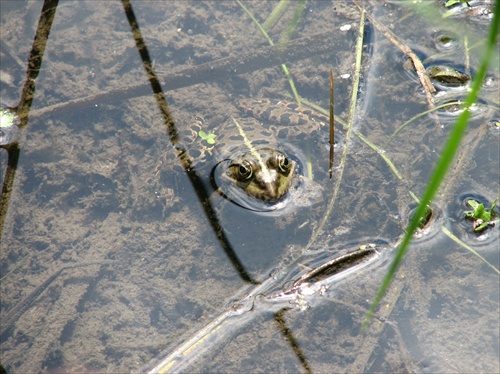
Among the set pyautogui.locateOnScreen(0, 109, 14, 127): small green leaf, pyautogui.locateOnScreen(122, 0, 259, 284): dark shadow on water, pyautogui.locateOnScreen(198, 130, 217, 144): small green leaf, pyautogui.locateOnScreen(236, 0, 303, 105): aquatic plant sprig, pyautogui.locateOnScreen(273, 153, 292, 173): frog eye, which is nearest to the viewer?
pyautogui.locateOnScreen(122, 0, 259, 284): dark shadow on water

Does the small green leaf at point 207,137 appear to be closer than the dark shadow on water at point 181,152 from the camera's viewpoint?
No

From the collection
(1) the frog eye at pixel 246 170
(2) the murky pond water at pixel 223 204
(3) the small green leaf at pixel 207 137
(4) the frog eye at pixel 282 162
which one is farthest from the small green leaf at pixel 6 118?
(4) the frog eye at pixel 282 162

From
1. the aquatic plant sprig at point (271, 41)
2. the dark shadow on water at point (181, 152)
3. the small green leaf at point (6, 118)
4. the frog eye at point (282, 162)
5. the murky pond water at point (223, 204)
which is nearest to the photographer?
the murky pond water at point (223, 204)

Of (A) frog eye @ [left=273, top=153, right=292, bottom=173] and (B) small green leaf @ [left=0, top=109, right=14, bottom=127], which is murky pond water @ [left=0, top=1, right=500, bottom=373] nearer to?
(B) small green leaf @ [left=0, top=109, right=14, bottom=127]

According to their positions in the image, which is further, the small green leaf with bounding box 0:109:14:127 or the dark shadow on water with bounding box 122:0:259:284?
the small green leaf with bounding box 0:109:14:127

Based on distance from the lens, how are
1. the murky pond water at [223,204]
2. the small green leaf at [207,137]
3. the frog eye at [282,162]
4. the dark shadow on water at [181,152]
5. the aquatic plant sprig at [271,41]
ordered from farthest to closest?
the aquatic plant sprig at [271,41] → the small green leaf at [207,137] → the frog eye at [282,162] → the dark shadow on water at [181,152] → the murky pond water at [223,204]

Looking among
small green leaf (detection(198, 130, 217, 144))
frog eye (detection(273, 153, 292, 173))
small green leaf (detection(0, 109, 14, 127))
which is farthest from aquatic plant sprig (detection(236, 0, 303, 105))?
small green leaf (detection(0, 109, 14, 127))

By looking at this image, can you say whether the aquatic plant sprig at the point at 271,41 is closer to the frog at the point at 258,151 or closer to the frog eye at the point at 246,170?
the frog at the point at 258,151

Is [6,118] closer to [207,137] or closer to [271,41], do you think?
[207,137]

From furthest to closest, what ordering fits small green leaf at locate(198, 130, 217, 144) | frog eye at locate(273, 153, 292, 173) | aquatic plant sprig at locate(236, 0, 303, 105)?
aquatic plant sprig at locate(236, 0, 303, 105)
small green leaf at locate(198, 130, 217, 144)
frog eye at locate(273, 153, 292, 173)
